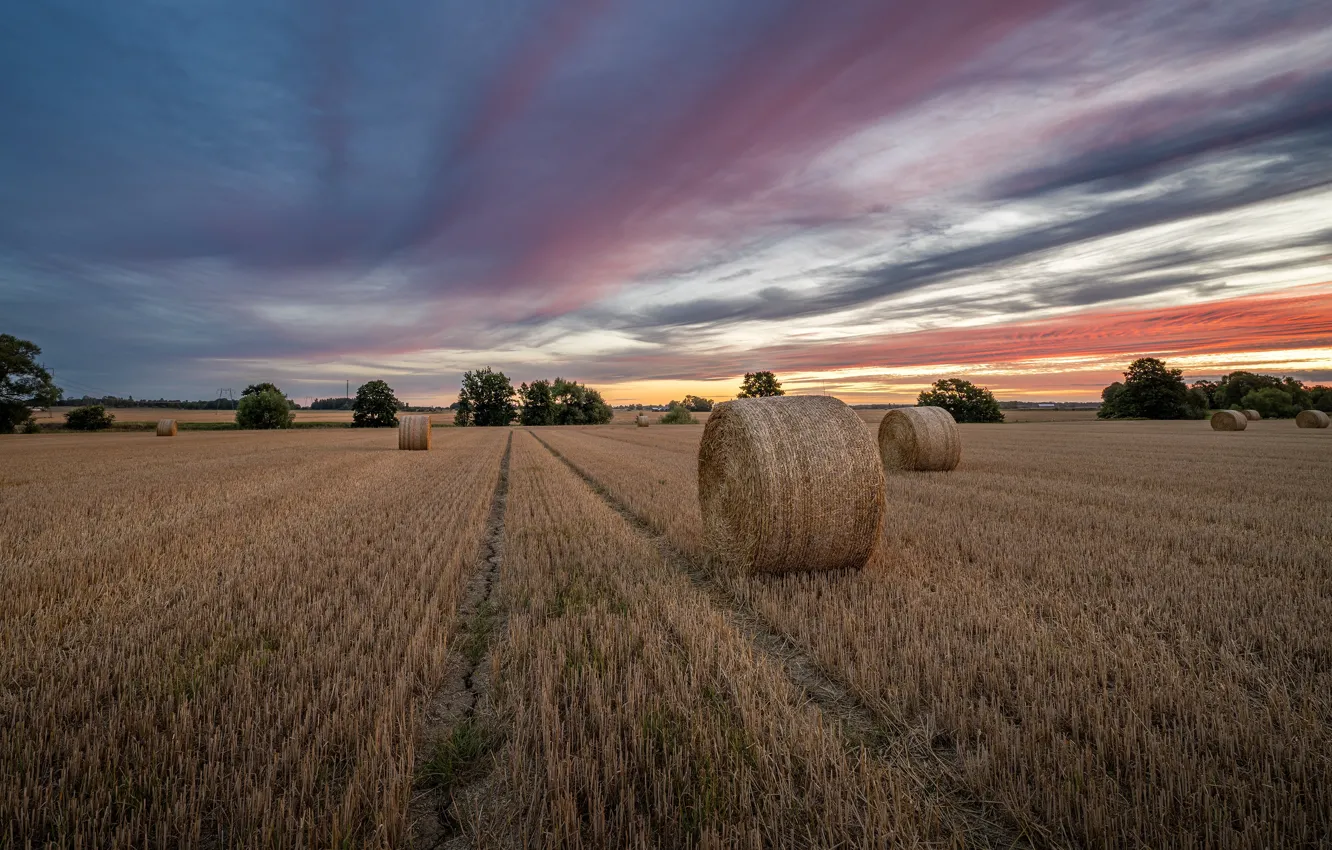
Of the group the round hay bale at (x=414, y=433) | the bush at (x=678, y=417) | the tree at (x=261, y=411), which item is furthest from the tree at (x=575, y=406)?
the round hay bale at (x=414, y=433)

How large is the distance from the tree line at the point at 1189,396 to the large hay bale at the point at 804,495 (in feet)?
253

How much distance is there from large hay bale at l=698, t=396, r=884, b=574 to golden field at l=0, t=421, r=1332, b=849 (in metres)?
0.33

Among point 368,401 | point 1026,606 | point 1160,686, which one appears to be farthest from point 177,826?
point 368,401

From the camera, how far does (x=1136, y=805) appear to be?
2.25 metres

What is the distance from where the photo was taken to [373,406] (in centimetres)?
7138

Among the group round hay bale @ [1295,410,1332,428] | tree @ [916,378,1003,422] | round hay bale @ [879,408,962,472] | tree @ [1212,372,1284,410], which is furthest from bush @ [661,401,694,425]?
tree @ [1212,372,1284,410]

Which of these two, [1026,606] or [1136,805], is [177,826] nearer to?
[1136,805]

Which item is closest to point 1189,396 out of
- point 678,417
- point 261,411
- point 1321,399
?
point 1321,399

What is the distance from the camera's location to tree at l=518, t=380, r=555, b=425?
8238 centimetres

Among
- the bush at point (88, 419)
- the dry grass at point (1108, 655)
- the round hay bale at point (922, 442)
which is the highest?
the bush at point (88, 419)

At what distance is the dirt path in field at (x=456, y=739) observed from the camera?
2.42m

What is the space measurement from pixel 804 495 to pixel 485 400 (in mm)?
81423

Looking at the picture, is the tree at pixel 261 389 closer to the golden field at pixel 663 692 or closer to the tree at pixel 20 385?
the tree at pixel 20 385

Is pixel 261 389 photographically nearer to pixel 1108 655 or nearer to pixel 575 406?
pixel 575 406
